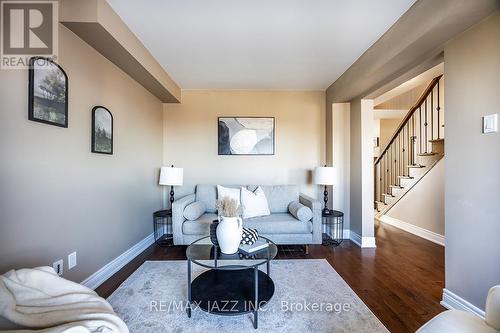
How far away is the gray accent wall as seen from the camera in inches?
59.5

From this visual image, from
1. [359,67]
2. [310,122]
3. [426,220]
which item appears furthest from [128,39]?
[426,220]

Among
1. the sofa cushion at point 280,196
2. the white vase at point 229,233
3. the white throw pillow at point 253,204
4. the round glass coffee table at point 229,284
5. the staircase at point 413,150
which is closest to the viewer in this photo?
the round glass coffee table at point 229,284

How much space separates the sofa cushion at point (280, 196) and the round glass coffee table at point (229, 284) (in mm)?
1356

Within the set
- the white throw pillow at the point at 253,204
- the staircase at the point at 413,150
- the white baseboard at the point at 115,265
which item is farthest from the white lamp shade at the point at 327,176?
the white baseboard at the point at 115,265

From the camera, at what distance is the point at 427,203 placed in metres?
3.68

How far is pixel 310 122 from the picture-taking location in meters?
3.84

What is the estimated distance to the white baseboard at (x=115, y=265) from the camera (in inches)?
80.9

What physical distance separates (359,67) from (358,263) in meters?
2.37

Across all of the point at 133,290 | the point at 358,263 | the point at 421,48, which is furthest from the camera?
the point at 358,263

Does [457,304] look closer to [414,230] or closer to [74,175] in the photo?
[414,230]

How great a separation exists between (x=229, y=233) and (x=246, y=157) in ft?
6.99

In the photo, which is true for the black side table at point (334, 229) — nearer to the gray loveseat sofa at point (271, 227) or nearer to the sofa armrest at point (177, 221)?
the gray loveseat sofa at point (271, 227)

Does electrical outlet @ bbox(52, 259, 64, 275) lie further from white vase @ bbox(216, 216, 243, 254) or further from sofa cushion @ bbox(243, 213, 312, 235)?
sofa cushion @ bbox(243, 213, 312, 235)

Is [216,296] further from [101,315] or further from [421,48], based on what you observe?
[421,48]
